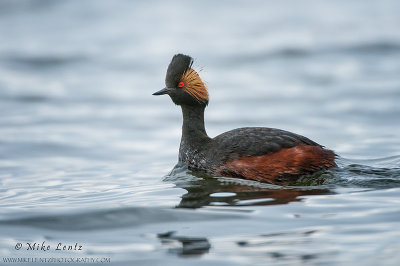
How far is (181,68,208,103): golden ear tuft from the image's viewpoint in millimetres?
9133

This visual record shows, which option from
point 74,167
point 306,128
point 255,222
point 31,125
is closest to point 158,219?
point 255,222

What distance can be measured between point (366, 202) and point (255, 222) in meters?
1.38

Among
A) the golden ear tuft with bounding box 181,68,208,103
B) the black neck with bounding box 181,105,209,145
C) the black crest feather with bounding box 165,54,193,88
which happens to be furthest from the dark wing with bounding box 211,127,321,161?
the black crest feather with bounding box 165,54,193,88

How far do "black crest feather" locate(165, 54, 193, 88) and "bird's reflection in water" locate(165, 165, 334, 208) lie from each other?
4.58 feet

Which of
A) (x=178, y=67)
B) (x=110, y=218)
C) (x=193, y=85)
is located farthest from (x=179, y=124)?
(x=110, y=218)

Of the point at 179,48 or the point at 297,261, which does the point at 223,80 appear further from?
the point at 297,261

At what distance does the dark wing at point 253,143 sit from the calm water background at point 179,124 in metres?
0.40

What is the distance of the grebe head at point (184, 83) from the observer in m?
9.06

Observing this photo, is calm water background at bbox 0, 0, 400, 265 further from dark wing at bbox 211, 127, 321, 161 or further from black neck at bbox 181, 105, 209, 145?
black neck at bbox 181, 105, 209, 145

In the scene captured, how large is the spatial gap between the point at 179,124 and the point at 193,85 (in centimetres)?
556

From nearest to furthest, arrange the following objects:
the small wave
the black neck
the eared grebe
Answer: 1. the small wave
2. the eared grebe
3. the black neck

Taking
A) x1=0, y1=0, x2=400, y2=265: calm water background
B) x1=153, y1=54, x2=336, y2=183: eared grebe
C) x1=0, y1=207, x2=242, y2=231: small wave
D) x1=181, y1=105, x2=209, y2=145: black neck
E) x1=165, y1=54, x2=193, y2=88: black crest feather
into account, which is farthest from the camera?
x1=181, y1=105, x2=209, y2=145: black neck

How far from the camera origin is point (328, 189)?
307 inches

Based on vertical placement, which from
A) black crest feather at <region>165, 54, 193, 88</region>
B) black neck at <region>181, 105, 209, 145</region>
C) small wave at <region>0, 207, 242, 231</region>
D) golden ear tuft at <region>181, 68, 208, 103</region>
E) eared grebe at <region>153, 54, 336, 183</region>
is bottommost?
small wave at <region>0, 207, 242, 231</region>
